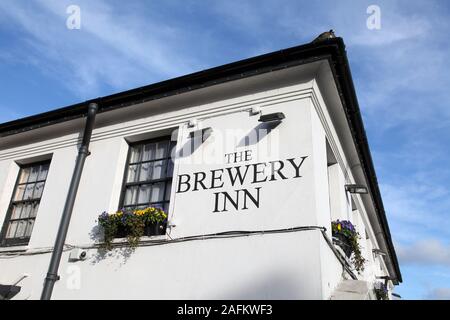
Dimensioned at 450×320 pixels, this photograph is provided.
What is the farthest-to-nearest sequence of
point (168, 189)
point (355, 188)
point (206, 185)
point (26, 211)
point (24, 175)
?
point (24, 175)
point (355, 188)
point (26, 211)
point (168, 189)
point (206, 185)

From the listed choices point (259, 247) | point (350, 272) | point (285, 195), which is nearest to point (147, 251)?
point (259, 247)

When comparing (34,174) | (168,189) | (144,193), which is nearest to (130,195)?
(144,193)

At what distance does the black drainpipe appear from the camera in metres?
6.55

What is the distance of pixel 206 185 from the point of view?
6496 mm

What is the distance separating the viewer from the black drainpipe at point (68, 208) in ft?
21.5

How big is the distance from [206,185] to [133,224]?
4.20 ft

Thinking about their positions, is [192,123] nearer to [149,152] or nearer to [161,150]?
[161,150]

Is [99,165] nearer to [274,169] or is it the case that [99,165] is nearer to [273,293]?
[274,169]

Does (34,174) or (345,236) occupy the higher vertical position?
(34,174)

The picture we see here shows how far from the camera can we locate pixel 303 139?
6.21 meters

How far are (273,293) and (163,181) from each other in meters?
2.85

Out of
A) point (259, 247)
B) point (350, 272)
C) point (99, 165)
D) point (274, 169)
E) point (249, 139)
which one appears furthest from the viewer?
point (99, 165)

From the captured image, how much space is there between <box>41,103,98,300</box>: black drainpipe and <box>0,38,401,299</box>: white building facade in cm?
21
